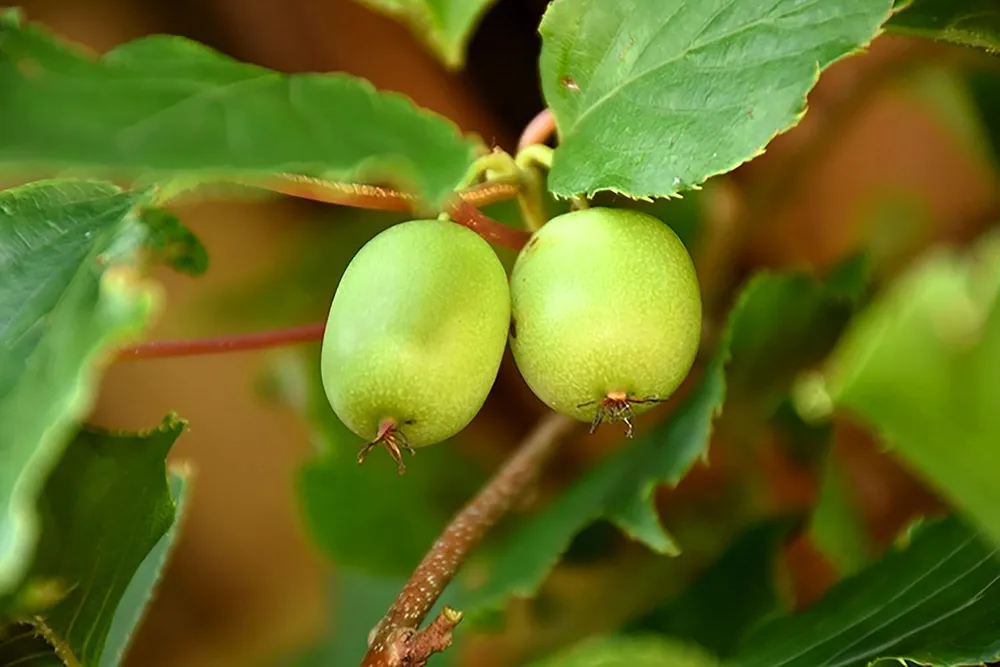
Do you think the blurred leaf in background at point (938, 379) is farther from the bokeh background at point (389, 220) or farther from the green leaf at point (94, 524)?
the bokeh background at point (389, 220)

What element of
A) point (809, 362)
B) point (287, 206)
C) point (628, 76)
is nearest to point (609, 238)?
point (628, 76)

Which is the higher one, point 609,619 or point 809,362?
point 809,362

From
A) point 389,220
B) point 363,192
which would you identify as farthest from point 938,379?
point 389,220

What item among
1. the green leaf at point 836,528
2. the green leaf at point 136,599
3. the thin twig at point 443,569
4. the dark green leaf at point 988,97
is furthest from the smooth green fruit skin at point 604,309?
the dark green leaf at point 988,97

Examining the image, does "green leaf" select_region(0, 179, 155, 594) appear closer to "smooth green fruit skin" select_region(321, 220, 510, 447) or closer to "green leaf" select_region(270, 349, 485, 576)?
"smooth green fruit skin" select_region(321, 220, 510, 447)

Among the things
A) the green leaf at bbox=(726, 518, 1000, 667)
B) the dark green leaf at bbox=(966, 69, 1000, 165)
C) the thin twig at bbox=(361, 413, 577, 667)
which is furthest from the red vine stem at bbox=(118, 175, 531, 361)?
the dark green leaf at bbox=(966, 69, 1000, 165)

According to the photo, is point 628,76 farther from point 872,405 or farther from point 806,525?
point 806,525
